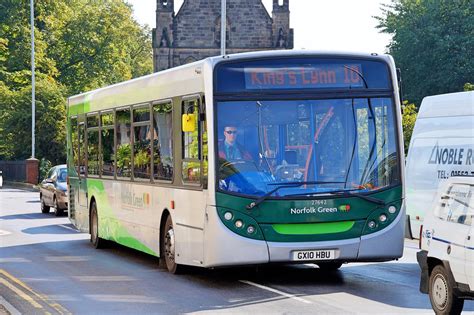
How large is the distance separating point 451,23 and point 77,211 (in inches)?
2496

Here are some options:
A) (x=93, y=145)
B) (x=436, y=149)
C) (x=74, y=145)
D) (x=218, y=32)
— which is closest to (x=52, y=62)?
(x=218, y=32)

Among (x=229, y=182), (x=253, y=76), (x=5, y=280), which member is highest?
(x=253, y=76)

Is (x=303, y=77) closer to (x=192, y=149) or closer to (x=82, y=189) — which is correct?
(x=192, y=149)

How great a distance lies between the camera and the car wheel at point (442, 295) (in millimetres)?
11758

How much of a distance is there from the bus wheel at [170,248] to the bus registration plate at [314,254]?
2.50m

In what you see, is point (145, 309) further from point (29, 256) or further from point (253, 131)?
point (29, 256)

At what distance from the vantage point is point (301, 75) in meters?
15.3

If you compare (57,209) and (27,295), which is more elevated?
(57,209)

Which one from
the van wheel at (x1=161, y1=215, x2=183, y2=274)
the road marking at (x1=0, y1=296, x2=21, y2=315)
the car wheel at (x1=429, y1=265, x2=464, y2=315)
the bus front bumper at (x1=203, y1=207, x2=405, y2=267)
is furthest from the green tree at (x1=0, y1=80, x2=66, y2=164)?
the car wheel at (x1=429, y1=265, x2=464, y2=315)

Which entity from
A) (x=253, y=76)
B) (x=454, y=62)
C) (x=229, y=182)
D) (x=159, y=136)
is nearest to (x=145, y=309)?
(x=229, y=182)

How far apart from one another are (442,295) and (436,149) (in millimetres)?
6007

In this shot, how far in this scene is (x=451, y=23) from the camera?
84.4m

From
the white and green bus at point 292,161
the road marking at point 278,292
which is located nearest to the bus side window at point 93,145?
the white and green bus at point 292,161

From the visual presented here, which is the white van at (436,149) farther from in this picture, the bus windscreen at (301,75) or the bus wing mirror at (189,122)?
the bus wing mirror at (189,122)
